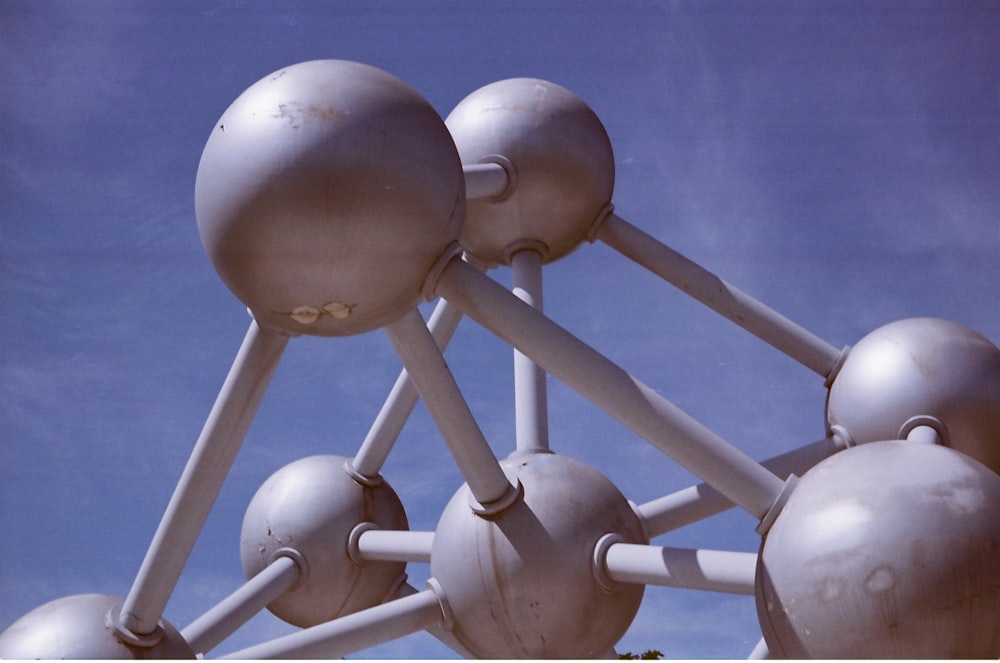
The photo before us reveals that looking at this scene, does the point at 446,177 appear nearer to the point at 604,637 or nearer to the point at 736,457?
the point at 736,457

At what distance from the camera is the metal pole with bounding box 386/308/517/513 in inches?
390

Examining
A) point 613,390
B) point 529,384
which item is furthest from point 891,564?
point 529,384

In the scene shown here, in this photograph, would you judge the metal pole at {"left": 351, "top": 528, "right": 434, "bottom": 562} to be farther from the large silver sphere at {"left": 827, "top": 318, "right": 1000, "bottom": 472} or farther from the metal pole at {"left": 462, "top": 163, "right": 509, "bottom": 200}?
the large silver sphere at {"left": 827, "top": 318, "right": 1000, "bottom": 472}

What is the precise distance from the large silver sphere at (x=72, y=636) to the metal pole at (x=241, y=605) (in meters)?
1.18

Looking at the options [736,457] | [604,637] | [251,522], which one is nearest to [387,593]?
[251,522]

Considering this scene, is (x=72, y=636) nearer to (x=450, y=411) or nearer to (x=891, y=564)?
(x=450, y=411)

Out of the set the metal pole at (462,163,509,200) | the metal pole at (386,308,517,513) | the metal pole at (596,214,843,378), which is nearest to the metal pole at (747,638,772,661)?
the metal pole at (596,214,843,378)

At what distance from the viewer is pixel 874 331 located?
13406mm

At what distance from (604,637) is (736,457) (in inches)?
119

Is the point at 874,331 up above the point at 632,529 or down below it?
above

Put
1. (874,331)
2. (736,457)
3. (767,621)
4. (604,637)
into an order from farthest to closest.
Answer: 1. (874,331)
2. (604,637)
3. (736,457)
4. (767,621)

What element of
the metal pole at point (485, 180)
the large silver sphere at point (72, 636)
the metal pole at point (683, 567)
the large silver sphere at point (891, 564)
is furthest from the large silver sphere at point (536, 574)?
the metal pole at point (485, 180)

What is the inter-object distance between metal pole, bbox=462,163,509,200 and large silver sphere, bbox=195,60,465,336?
3254 millimetres

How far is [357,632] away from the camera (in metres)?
11.4
